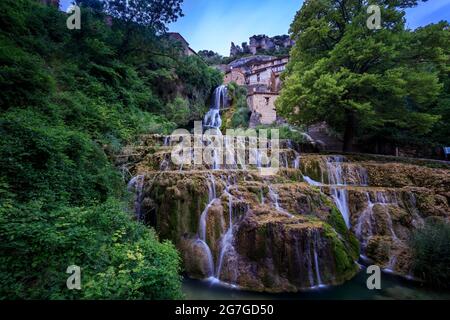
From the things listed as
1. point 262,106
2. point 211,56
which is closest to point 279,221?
point 262,106

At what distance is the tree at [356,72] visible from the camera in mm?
10828

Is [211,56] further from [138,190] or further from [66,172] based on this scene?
[66,172]

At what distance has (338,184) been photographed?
10.5 m

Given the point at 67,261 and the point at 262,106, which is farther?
the point at 262,106

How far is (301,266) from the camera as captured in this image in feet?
19.5

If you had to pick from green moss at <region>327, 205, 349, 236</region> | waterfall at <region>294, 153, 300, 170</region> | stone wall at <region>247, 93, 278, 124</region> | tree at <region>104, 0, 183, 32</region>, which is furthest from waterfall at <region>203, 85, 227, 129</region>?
green moss at <region>327, 205, 349, 236</region>

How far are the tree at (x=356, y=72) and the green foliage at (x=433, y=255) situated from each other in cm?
639

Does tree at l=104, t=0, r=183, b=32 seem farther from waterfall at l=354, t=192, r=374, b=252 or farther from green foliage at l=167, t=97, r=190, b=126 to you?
waterfall at l=354, t=192, r=374, b=252

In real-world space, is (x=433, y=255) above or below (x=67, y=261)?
below

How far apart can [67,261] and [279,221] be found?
4900mm

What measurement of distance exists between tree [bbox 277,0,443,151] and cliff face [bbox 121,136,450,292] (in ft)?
13.2

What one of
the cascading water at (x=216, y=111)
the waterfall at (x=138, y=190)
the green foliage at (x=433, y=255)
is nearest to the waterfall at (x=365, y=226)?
the green foliage at (x=433, y=255)

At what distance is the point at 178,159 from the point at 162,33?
1242 centimetres

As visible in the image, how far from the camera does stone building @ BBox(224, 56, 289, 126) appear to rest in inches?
1025
